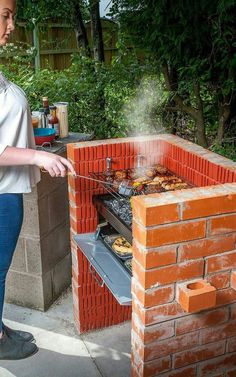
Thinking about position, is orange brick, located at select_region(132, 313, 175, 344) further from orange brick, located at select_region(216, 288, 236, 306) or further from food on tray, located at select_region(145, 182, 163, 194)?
food on tray, located at select_region(145, 182, 163, 194)

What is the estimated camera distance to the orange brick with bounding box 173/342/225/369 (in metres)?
2.17

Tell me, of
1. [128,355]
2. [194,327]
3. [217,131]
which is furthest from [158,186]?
[217,131]

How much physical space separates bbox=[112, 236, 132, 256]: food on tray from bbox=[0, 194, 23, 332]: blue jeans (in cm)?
57

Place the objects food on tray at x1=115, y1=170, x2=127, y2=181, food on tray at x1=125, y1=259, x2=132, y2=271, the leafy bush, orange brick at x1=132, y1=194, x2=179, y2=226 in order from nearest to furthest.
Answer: orange brick at x1=132, y1=194, x2=179, y2=226 → food on tray at x1=125, y1=259, x2=132, y2=271 → food on tray at x1=115, y1=170, x2=127, y2=181 → the leafy bush

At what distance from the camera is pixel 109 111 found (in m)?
5.93

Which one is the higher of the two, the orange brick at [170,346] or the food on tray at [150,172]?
the food on tray at [150,172]

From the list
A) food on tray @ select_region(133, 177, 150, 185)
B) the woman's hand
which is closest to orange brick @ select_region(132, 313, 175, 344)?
the woman's hand

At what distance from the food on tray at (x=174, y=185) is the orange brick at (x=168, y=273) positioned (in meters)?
0.69

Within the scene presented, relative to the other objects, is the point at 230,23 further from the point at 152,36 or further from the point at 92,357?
the point at 92,357

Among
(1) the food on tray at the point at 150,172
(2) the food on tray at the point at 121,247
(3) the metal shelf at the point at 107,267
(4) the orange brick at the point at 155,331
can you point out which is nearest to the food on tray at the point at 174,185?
(1) the food on tray at the point at 150,172

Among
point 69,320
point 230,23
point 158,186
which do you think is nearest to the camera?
point 158,186

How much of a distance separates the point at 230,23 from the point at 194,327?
3.37 meters

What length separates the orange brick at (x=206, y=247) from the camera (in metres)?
1.98

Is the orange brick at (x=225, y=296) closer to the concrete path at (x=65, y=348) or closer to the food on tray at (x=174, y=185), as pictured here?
the food on tray at (x=174, y=185)
